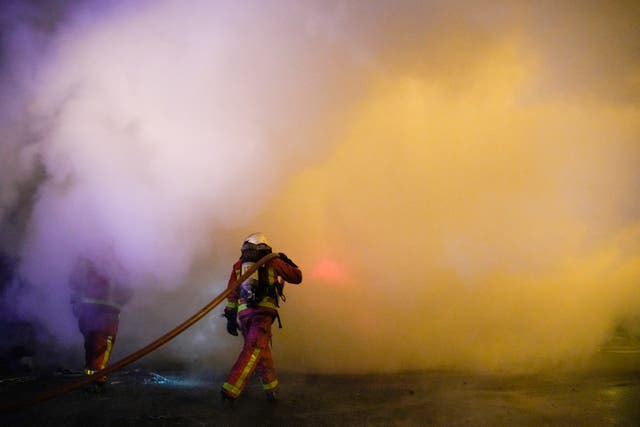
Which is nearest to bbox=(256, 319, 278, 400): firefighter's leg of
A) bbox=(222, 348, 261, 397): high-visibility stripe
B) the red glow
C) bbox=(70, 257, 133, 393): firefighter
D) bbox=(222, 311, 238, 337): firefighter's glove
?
bbox=(222, 348, 261, 397): high-visibility stripe

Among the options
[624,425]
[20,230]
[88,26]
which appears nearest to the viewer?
[624,425]

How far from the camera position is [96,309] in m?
4.45

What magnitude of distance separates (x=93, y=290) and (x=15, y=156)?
3.53 metres

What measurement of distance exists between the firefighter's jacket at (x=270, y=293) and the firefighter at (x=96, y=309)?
1.29 m

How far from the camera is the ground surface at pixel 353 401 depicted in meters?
3.40

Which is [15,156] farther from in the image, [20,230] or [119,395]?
[119,395]

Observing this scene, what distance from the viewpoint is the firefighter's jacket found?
13.6ft

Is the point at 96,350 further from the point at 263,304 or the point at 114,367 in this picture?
the point at 263,304

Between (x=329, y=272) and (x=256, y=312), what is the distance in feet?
9.60

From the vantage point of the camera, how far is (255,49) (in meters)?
7.44

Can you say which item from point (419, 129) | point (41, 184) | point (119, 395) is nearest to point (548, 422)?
point (119, 395)

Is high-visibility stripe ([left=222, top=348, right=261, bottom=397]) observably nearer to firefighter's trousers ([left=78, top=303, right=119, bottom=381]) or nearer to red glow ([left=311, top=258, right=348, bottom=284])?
firefighter's trousers ([left=78, top=303, right=119, bottom=381])

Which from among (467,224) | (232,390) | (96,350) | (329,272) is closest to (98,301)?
(96,350)

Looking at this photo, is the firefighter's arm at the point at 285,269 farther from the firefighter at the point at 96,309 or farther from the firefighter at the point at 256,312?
the firefighter at the point at 96,309
